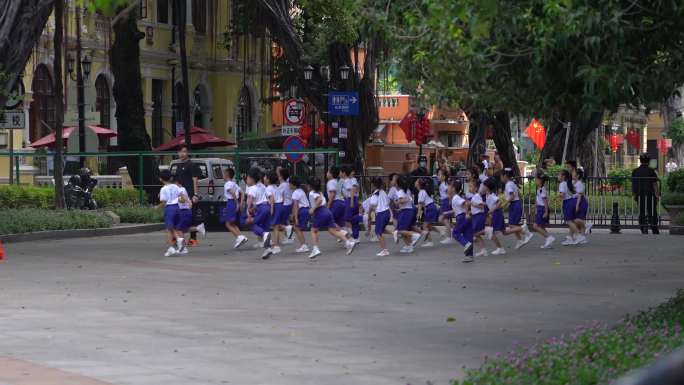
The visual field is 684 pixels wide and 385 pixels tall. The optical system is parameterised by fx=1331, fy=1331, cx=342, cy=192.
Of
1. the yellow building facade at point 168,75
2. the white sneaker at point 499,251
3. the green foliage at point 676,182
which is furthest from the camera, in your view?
→ the yellow building facade at point 168,75

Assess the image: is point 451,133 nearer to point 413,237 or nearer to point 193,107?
point 193,107

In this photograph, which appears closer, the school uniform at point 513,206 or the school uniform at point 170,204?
A: the school uniform at point 170,204

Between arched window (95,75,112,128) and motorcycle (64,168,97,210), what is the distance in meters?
12.4

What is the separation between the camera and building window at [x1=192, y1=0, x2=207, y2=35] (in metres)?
50.0

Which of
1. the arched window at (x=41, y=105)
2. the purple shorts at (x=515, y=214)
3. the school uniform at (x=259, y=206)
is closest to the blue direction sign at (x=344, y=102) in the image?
the purple shorts at (x=515, y=214)

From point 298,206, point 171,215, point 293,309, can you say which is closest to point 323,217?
point 298,206

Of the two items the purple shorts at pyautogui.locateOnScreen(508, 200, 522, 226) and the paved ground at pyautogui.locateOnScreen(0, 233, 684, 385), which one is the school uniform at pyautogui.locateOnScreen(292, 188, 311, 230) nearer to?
the paved ground at pyautogui.locateOnScreen(0, 233, 684, 385)

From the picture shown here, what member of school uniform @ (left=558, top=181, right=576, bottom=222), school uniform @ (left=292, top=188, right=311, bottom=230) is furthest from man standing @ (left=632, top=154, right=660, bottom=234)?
school uniform @ (left=292, top=188, right=311, bottom=230)

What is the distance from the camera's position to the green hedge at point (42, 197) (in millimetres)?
30656

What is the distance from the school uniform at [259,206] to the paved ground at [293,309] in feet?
1.55

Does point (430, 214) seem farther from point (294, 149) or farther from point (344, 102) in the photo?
point (344, 102)

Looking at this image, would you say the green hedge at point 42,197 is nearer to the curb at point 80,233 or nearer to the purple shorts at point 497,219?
the curb at point 80,233

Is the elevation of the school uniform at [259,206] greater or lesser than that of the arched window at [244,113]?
lesser

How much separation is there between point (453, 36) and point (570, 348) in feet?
9.83
